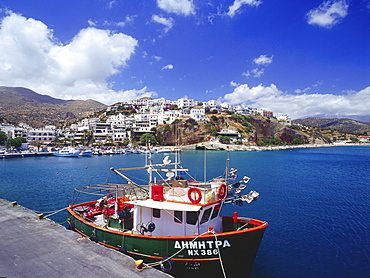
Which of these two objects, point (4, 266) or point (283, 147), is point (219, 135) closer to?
point (283, 147)

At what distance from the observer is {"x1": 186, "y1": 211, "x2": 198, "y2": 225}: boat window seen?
1019cm

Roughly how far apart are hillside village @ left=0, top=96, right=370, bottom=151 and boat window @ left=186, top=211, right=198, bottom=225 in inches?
3297

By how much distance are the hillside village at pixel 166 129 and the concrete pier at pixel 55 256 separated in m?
83.1

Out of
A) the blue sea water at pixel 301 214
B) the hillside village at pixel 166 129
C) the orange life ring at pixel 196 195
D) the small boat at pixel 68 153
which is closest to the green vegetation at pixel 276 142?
the hillside village at pixel 166 129

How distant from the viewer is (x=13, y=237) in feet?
34.6

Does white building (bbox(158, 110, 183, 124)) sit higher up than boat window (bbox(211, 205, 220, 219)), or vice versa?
white building (bbox(158, 110, 183, 124))

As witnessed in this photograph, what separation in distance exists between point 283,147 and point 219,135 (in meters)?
35.5

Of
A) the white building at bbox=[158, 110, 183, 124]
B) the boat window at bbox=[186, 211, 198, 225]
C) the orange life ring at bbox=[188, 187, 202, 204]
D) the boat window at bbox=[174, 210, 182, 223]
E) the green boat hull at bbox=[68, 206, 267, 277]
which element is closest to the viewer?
the green boat hull at bbox=[68, 206, 267, 277]

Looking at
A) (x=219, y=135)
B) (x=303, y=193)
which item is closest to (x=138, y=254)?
(x=303, y=193)

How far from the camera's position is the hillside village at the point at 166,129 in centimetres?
9912

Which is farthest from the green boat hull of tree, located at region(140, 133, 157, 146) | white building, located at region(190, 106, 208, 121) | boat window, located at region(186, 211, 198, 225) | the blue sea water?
white building, located at region(190, 106, 208, 121)

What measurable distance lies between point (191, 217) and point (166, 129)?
97336mm

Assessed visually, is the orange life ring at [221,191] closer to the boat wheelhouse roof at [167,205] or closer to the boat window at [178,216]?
the boat wheelhouse roof at [167,205]

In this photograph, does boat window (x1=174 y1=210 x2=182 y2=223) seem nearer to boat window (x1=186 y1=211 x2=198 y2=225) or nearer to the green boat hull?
boat window (x1=186 y1=211 x2=198 y2=225)
